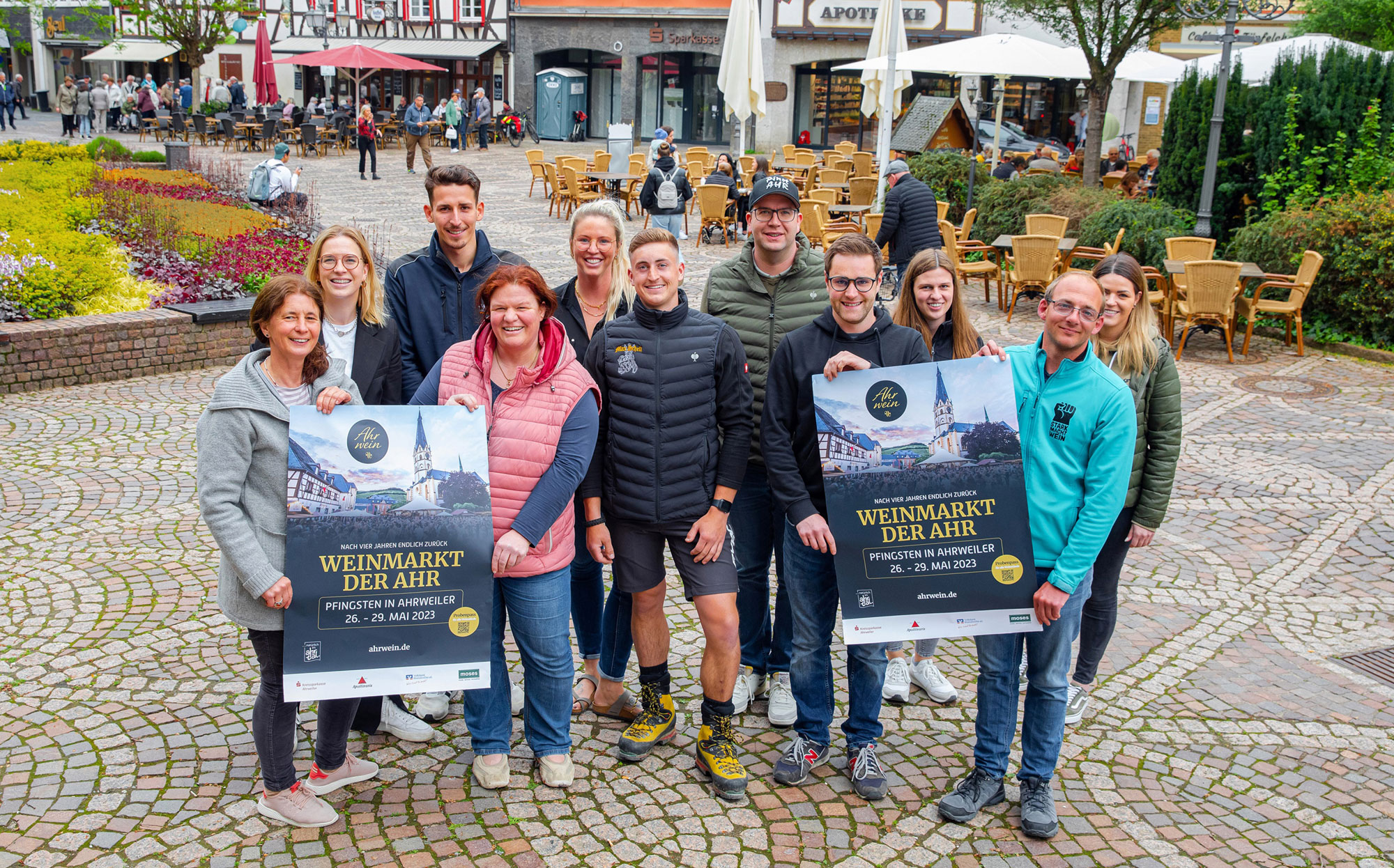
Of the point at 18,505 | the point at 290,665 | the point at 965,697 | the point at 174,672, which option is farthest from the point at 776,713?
the point at 18,505

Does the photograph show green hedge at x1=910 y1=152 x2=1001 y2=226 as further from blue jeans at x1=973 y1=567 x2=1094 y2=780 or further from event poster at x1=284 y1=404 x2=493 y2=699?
event poster at x1=284 y1=404 x2=493 y2=699

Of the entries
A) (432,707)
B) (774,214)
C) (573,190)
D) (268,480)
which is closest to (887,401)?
(774,214)

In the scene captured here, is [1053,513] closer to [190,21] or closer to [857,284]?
[857,284]

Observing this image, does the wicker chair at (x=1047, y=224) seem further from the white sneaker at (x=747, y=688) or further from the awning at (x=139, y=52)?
the awning at (x=139, y=52)

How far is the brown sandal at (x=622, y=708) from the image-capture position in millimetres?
4430

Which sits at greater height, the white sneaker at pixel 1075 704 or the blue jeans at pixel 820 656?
the blue jeans at pixel 820 656

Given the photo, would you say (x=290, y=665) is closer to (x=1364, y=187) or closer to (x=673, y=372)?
(x=673, y=372)

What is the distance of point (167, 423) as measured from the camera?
313 inches

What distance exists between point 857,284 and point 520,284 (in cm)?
114

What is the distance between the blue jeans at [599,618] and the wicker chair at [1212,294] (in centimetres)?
811

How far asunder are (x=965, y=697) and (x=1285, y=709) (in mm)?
1381

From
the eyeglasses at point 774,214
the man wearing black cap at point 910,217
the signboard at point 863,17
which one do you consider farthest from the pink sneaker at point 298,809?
the signboard at point 863,17

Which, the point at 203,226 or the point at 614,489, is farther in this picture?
the point at 203,226

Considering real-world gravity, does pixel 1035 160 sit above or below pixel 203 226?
above
